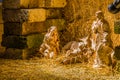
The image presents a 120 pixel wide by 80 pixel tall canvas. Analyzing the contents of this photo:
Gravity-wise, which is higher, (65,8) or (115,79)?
(65,8)

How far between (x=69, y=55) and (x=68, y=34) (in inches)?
80.1

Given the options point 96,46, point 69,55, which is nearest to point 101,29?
point 96,46

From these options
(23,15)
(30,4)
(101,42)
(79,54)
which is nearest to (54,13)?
(30,4)

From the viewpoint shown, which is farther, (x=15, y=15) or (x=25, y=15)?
(x=15, y=15)

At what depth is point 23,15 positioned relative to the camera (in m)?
8.33

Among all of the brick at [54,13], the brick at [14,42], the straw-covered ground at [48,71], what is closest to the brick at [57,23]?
the brick at [54,13]

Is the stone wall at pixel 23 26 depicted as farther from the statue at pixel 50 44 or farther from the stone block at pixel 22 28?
the statue at pixel 50 44

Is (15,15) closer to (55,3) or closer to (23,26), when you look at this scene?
(23,26)

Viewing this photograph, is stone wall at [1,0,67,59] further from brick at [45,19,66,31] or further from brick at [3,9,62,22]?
brick at [45,19,66,31]

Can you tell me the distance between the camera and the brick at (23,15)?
27.2ft

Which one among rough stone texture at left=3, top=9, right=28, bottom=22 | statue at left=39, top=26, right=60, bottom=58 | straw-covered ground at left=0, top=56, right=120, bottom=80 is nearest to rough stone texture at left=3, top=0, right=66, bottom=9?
rough stone texture at left=3, top=9, right=28, bottom=22

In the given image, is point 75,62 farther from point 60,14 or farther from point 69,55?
point 60,14

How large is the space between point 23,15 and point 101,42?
2258 mm

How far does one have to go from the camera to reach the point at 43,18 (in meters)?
8.92
